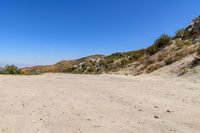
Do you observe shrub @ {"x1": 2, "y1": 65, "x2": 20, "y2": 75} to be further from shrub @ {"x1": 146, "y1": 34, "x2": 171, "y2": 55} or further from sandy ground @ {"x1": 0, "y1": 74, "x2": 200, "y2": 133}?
sandy ground @ {"x1": 0, "y1": 74, "x2": 200, "y2": 133}

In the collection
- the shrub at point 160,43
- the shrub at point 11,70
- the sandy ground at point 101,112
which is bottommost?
the sandy ground at point 101,112

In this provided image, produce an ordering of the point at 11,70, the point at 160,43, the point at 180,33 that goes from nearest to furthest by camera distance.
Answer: the point at 11,70 → the point at 160,43 → the point at 180,33

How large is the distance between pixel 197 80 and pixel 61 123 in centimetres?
911

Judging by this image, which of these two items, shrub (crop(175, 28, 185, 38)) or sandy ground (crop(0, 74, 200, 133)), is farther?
shrub (crop(175, 28, 185, 38))

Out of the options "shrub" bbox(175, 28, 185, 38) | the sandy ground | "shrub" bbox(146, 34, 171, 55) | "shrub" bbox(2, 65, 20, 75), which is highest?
"shrub" bbox(175, 28, 185, 38)

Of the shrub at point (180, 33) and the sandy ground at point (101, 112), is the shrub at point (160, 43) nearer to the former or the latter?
the shrub at point (180, 33)

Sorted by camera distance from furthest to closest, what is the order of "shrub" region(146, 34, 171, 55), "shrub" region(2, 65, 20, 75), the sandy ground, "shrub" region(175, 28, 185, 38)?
"shrub" region(175, 28, 185, 38) < "shrub" region(146, 34, 171, 55) < "shrub" region(2, 65, 20, 75) < the sandy ground

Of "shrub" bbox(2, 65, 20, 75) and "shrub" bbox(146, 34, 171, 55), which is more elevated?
"shrub" bbox(146, 34, 171, 55)

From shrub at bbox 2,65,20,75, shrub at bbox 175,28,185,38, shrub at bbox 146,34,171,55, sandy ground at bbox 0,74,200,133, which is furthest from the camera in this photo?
shrub at bbox 175,28,185,38

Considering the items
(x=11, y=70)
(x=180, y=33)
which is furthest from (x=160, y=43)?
(x=11, y=70)

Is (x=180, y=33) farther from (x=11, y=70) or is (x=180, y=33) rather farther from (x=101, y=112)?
(x=101, y=112)

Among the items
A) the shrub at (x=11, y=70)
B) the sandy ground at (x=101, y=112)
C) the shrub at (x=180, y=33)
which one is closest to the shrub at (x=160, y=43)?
the shrub at (x=180, y=33)

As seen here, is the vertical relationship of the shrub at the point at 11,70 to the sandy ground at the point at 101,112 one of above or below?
above

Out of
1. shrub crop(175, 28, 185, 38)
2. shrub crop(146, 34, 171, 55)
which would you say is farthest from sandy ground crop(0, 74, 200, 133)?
shrub crop(175, 28, 185, 38)
